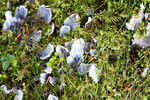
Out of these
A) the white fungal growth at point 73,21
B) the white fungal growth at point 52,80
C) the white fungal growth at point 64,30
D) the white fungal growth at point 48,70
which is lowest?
the white fungal growth at point 52,80

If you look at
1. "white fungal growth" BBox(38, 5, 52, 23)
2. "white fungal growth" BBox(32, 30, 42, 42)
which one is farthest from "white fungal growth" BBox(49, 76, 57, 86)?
"white fungal growth" BBox(38, 5, 52, 23)

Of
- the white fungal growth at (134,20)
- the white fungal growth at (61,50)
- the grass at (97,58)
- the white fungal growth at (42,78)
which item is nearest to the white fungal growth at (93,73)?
the grass at (97,58)

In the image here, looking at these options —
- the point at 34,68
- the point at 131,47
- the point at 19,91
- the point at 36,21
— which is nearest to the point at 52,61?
the point at 34,68

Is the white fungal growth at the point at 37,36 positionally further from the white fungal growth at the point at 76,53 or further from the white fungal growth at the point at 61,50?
the white fungal growth at the point at 76,53

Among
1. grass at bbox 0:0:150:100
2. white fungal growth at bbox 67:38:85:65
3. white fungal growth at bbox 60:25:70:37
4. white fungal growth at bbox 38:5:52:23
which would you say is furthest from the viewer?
white fungal growth at bbox 38:5:52:23

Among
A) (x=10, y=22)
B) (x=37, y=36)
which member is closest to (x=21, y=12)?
(x=10, y=22)

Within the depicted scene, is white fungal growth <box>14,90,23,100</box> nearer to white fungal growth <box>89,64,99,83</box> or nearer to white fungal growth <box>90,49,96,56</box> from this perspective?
white fungal growth <box>89,64,99,83</box>
